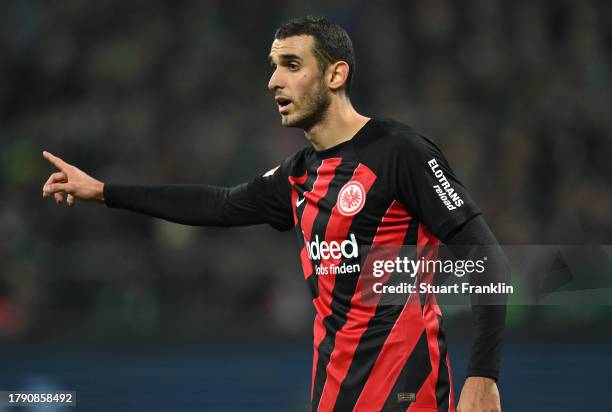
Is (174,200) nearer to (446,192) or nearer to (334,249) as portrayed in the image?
(334,249)

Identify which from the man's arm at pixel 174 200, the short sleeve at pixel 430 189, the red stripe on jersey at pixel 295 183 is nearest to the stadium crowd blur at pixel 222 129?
the man's arm at pixel 174 200

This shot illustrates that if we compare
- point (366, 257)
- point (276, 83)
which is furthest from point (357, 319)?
point (276, 83)

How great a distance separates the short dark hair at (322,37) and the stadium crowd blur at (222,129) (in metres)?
6.70

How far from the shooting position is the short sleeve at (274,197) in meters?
3.69

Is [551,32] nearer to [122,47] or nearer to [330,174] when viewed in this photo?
[122,47]

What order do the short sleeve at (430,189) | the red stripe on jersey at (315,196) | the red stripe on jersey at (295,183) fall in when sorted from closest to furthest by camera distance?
the short sleeve at (430,189) → the red stripe on jersey at (315,196) → the red stripe on jersey at (295,183)

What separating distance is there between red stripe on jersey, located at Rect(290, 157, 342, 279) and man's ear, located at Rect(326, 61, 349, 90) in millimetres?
255

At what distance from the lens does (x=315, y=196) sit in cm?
345

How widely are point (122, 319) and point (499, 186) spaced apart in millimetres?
4083

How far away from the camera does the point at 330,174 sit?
342cm

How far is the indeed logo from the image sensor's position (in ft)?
10.8

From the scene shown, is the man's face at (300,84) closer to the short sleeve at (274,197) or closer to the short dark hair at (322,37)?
the short dark hair at (322,37)

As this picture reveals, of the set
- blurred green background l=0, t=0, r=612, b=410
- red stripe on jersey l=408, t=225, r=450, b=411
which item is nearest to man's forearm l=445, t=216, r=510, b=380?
red stripe on jersey l=408, t=225, r=450, b=411

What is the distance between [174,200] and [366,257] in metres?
0.93
